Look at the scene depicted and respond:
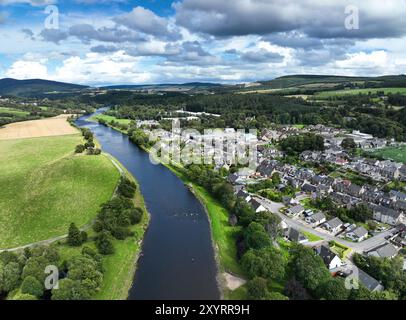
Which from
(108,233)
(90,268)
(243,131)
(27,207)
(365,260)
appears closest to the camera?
(90,268)

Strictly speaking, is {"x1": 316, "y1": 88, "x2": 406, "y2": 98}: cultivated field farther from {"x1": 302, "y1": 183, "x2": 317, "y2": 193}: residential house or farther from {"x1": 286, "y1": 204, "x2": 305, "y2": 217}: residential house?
{"x1": 286, "y1": 204, "x2": 305, "y2": 217}: residential house

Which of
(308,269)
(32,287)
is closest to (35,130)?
(32,287)

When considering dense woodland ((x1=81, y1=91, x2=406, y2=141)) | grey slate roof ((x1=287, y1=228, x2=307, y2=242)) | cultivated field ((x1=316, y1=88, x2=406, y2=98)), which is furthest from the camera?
cultivated field ((x1=316, y1=88, x2=406, y2=98))

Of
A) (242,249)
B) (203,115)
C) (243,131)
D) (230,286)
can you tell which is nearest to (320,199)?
(242,249)

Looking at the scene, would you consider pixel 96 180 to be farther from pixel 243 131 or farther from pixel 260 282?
pixel 243 131

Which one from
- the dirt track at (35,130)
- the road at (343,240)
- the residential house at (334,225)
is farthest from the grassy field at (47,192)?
the dirt track at (35,130)

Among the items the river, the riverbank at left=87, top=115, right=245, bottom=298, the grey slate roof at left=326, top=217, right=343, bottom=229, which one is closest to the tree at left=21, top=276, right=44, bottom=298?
the river
